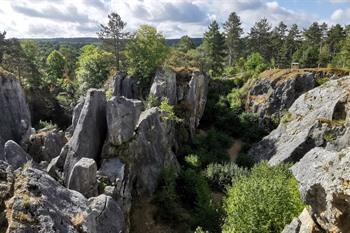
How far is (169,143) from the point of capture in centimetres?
3684

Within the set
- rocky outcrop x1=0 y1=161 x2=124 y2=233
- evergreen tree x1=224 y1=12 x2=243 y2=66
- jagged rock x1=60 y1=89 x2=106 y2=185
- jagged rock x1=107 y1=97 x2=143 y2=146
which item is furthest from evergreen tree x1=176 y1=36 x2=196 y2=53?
rocky outcrop x1=0 y1=161 x2=124 y2=233

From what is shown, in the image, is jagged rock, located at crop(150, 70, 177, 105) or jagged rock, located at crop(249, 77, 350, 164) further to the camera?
jagged rock, located at crop(150, 70, 177, 105)

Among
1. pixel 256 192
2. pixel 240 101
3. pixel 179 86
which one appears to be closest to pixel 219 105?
pixel 240 101

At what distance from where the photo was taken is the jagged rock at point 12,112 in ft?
118

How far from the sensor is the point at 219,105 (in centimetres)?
5638

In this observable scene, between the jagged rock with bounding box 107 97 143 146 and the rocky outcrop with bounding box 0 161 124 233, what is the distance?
43.1ft

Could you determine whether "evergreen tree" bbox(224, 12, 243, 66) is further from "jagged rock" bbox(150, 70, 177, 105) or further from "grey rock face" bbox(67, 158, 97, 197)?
"grey rock face" bbox(67, 158, 97, 197)

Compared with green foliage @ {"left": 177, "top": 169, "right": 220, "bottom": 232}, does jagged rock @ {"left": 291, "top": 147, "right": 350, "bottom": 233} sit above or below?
above

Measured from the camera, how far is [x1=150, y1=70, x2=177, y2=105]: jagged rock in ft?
151

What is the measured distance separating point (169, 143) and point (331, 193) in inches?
1100

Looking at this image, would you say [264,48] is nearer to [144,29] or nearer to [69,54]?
[144,29]

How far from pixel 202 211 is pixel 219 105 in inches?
A: 1317

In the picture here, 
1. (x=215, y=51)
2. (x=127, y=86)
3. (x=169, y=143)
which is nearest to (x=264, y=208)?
(x=169, y=143)

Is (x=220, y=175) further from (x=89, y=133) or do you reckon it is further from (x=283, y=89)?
(x=283, y=89)
